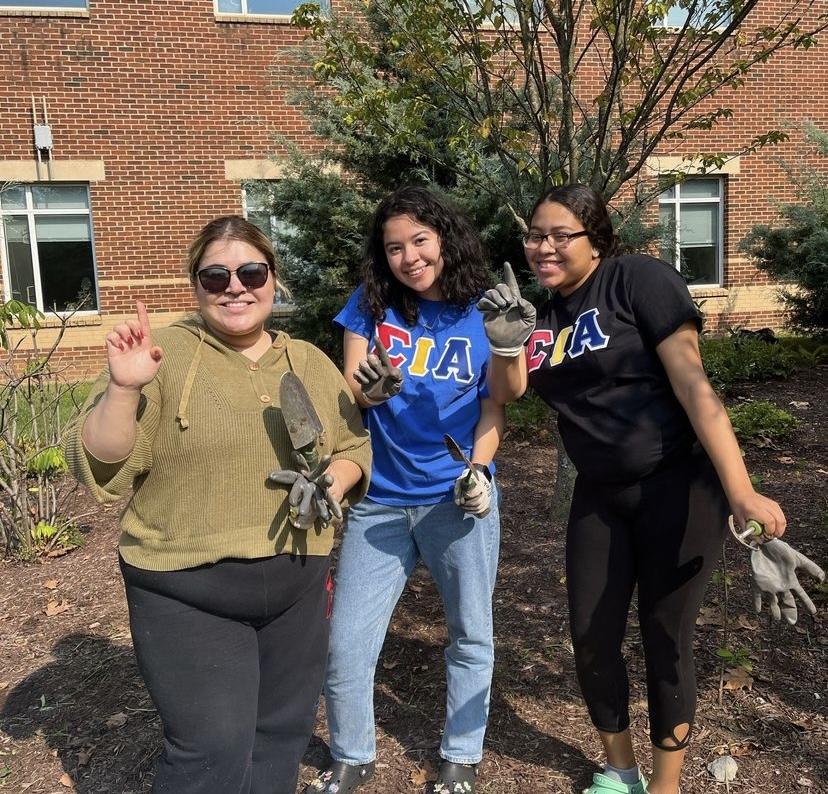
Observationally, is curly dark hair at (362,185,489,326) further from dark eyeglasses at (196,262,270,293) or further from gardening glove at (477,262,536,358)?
dark eyeglasses at (196,262,270,293)

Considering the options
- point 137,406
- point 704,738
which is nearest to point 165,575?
point 137,406

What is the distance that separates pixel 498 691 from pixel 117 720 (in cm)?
145

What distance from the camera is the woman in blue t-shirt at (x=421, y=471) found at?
219 cm

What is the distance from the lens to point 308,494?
5.57ft

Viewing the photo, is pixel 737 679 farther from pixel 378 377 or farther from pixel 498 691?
pixel 378 377

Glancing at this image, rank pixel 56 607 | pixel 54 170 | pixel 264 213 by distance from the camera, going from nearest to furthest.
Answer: pixel 56 607
pixel 264 213
pixel 54 170

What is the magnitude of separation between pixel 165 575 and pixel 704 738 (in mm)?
1941

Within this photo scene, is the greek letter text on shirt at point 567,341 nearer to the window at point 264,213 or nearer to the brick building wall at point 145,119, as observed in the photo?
the window at point 264,213

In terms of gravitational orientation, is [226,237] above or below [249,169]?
below

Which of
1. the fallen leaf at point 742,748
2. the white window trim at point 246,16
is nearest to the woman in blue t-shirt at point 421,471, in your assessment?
the fallen leaf at point 742,748

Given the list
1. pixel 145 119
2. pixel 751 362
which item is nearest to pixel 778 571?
pixel 751 362

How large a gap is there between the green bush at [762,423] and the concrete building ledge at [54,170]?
8.27 meters

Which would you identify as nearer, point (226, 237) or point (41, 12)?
point (226, 237)

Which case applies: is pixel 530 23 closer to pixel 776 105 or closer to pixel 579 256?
pixel 579 256
